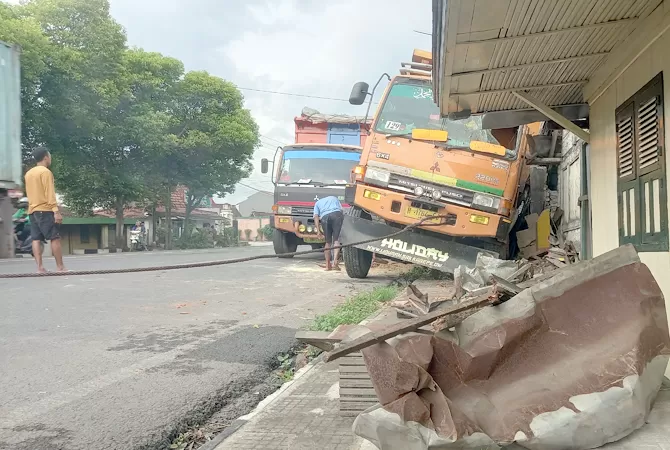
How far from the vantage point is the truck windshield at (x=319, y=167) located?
14320 millimetres

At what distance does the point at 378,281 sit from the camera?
988 centimetres

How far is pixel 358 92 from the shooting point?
782cm

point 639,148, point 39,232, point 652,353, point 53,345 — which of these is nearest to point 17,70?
point 39,232

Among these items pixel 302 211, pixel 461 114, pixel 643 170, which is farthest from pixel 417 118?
pixel 302 211

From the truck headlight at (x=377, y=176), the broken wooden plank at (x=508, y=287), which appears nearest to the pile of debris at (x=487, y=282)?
the broken wooden plank at (x=508, y=287)

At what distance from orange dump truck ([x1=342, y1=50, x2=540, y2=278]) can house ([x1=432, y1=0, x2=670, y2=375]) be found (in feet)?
7.09

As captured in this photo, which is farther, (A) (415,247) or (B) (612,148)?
(A) (415,247)

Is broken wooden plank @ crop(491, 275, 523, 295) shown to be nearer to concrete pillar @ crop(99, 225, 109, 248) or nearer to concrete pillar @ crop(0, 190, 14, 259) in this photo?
concrete pillar @ crop(0, 190, 14, 259)

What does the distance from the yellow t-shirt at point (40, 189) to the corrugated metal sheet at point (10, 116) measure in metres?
0.62

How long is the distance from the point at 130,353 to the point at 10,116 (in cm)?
312

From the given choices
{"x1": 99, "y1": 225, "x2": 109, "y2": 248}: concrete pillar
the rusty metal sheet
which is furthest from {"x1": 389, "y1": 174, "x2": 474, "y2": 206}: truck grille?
{"x1": 99, "y1": 225, "x2": 109, "y2": 248}: concrete pillar

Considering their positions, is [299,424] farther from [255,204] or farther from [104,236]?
[255,204]

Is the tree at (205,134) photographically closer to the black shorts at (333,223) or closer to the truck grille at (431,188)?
the black shorts at (333,223)

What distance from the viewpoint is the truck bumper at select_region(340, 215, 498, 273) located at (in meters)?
7.68
